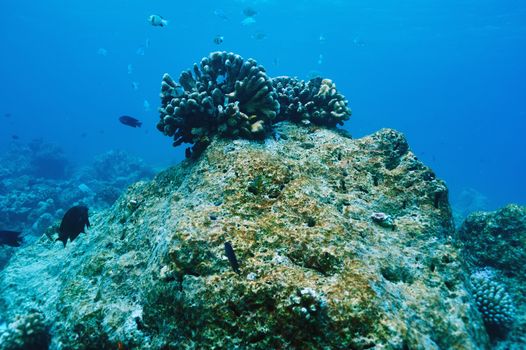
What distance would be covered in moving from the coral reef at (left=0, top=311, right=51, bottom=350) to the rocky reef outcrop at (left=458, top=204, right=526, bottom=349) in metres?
4.99

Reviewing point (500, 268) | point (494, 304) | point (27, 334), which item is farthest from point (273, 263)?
point (500, 268)

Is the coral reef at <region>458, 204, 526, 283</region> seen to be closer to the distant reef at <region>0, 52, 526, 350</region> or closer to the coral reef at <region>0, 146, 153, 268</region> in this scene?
the distant reef at <region>0, 52, 526, 350</region>

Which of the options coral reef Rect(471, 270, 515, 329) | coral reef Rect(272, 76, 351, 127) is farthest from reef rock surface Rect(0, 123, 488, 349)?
coral reef Rect(471, 270, 515, 329)

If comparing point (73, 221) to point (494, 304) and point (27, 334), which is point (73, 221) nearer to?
point (27, 334)

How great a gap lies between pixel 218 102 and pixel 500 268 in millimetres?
5411

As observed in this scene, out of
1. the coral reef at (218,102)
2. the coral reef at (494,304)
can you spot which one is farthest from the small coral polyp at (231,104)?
the coral reef at (494,304)

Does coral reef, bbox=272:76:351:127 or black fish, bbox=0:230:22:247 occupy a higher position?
coral reef, bbox=272:76:351:127

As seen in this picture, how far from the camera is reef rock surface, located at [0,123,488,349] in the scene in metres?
2.37

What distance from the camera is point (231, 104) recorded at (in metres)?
4.61

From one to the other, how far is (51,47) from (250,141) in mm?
133745

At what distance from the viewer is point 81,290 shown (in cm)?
355

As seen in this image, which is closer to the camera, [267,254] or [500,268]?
[267,254]

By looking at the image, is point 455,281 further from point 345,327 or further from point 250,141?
point 250,141

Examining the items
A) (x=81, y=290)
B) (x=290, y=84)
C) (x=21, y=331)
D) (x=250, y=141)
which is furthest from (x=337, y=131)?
(x=21, y=331)
